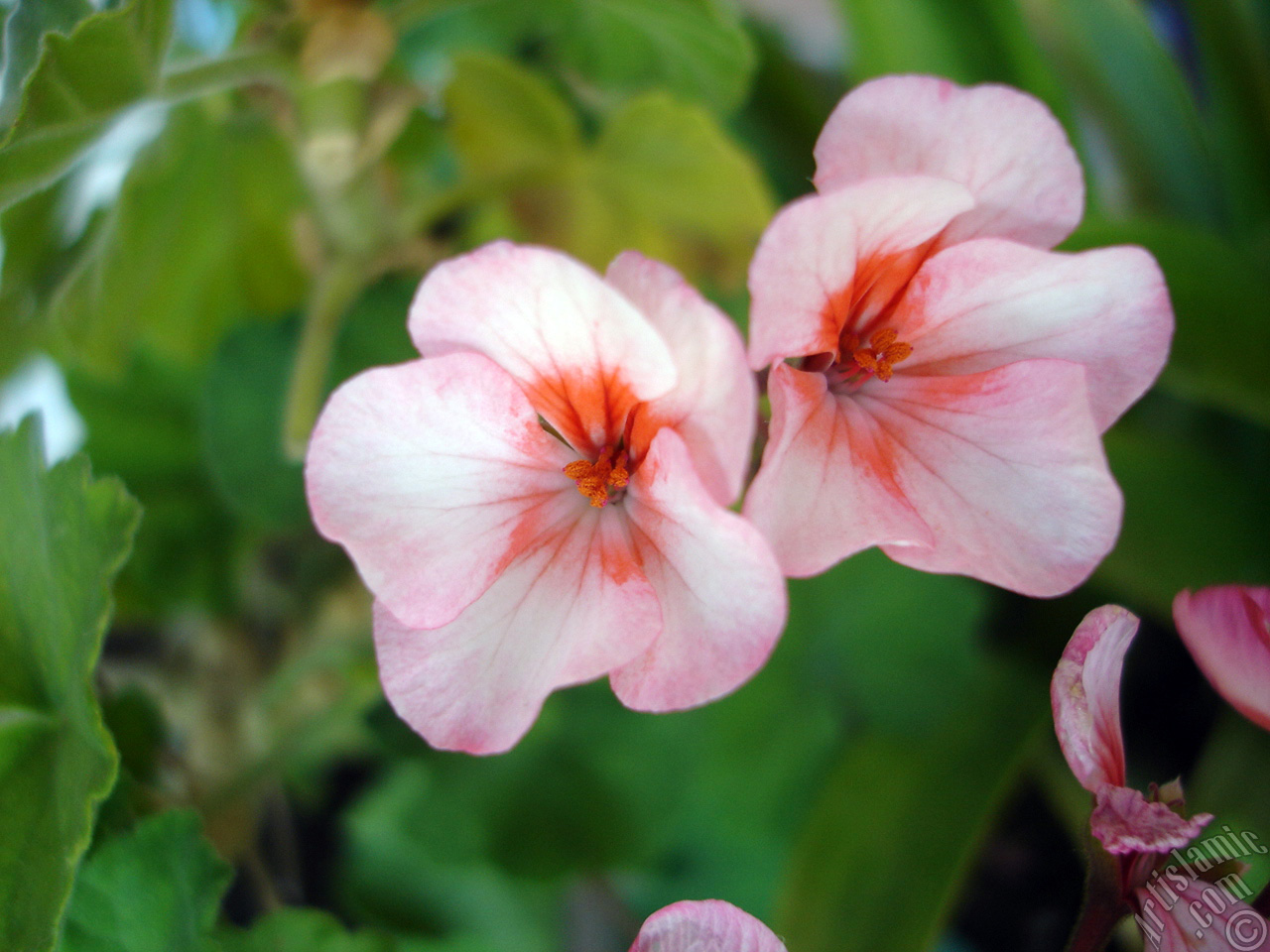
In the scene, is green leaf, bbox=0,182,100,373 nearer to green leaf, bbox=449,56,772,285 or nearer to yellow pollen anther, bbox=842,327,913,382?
green leaf, bbox=449,56,772,285

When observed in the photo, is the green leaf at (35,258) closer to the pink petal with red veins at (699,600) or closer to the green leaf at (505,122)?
the green leaf at (505,122)

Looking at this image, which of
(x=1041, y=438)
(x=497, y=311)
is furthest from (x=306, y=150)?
(x=1041, y=438)

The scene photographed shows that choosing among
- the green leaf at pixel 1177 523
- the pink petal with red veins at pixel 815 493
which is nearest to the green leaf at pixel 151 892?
the pink petal with red veins at pixel 815 493

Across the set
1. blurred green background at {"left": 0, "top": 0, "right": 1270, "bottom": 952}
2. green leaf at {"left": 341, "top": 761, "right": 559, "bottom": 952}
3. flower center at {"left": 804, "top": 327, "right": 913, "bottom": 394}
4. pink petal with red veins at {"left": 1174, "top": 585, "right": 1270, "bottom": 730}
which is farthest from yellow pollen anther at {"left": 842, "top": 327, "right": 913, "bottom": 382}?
green leaf at {"left": 341, "top": 761, "right": 559, "bottom": 952}

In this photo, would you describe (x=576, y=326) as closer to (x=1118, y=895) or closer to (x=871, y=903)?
(x=1118, y=895)

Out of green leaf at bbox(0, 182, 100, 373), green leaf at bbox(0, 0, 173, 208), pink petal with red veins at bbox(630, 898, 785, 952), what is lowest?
pink petal with red veins at bbox(630, 898, 785, 952)

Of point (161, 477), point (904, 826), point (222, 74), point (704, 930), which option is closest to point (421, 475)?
point (704, 930)

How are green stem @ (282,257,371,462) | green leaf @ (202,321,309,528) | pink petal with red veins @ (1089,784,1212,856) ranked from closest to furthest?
pink petal with red veins @ (1089,784,1212,856), green stem @ (282,257,371,462), green leaf @ (202,321,309,528)
